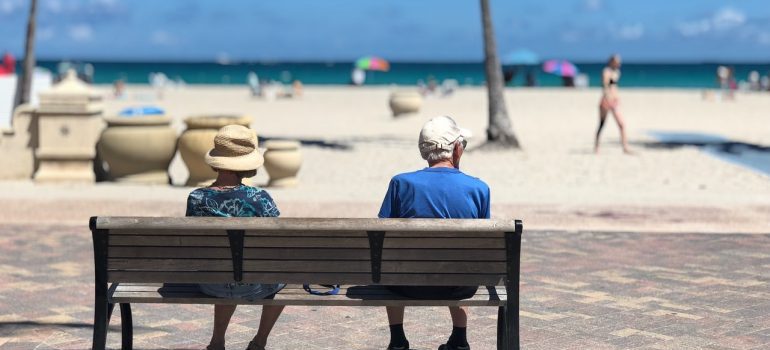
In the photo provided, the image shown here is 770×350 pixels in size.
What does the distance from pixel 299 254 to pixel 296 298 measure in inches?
10.2

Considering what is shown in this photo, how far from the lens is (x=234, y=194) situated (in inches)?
218

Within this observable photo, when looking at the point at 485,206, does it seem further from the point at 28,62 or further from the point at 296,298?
the point at 28,62

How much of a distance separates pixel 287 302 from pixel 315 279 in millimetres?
193

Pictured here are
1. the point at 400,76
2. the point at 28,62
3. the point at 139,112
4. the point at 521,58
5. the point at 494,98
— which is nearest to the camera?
the point at 139,112

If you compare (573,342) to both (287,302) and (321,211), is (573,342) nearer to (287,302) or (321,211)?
(287,302)

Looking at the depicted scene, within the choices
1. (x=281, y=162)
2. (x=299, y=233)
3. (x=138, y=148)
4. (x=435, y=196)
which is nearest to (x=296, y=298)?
(x=299, y=233)

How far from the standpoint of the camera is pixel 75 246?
9961 mm

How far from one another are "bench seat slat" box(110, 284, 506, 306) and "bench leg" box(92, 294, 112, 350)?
0.23 feet

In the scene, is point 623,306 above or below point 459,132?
below

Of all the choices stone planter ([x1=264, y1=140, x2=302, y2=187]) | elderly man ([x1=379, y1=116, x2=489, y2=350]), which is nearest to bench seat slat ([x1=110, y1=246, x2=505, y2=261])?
elderly man ([x1=379, y1=116, x2=489, y2=350])

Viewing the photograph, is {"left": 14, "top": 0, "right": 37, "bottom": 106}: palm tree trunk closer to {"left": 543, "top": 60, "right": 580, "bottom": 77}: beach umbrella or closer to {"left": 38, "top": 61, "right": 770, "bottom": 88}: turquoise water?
{"left": 543, "top": 60, "right": 580, "bottom": 77}: beach umbrella

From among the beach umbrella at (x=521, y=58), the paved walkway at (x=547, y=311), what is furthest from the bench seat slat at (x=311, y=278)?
the beach umbrella at (x=521, y=58)

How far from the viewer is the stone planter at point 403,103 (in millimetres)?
34844

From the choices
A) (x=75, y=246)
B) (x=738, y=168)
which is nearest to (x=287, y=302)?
(x=75, y=246)
